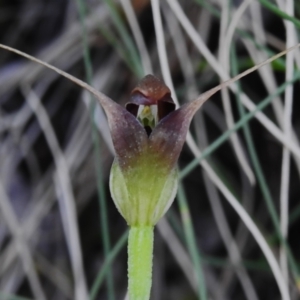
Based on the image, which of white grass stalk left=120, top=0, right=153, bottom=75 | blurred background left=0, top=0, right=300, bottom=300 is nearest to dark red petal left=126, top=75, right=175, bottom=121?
white grass stalk left=120, top=0, right=153, bottom=75

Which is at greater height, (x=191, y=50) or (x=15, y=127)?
(x=191, y=50)

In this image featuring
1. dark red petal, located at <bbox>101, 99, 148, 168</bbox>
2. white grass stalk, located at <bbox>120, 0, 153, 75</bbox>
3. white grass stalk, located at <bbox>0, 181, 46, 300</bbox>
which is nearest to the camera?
dark red petal, located at <bbox>101, 99, 148, 168</bbox>

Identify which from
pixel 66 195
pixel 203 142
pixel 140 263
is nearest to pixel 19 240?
pixel 66 195

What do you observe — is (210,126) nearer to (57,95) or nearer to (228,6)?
(57,95)

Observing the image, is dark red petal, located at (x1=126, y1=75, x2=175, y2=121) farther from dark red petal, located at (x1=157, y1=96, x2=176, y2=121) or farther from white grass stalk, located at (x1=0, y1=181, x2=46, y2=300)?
white grass stalk, located at (x1=0, y1=181, x2=46, y2=300)

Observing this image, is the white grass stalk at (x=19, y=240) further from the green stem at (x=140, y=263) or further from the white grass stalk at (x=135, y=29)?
the green stem at (x=140, y=263)

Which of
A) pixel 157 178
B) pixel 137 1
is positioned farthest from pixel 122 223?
pixel 157 178

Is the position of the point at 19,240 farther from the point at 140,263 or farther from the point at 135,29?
the point at 140,263
